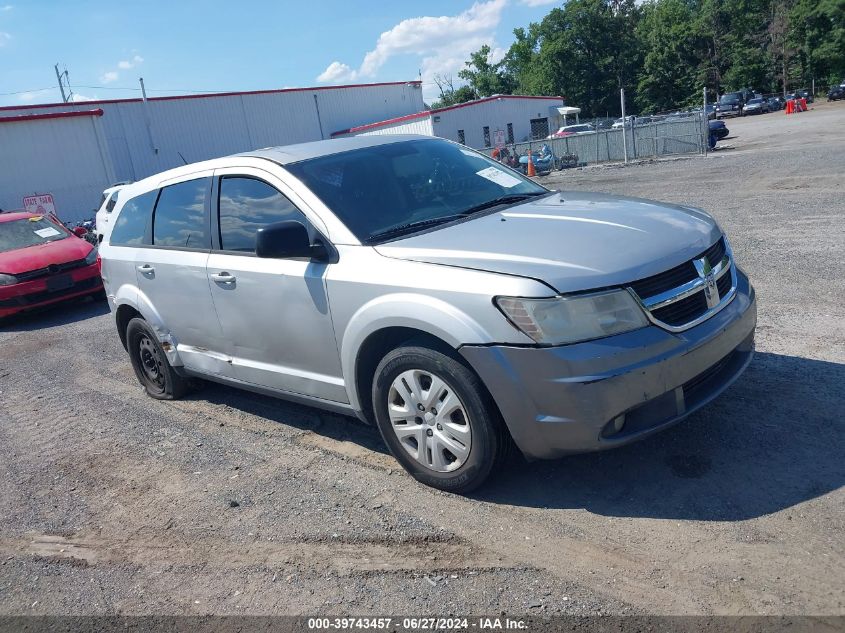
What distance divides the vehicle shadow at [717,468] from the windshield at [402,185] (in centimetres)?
159

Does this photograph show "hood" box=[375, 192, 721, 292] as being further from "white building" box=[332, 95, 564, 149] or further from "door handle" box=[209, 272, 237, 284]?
"white building" box=[332, 95, 564, 149]

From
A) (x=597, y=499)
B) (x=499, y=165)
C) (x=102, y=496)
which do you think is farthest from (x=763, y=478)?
(x=102, y=496)

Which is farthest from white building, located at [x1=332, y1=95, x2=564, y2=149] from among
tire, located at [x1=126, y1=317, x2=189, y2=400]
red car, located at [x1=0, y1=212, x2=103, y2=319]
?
tire, located at [x1=126, y1=317, x2=189, y2=400]

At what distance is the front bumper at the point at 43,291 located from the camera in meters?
10.6

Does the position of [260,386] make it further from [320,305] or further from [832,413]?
[832,413]

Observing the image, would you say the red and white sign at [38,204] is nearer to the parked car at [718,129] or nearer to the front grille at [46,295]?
the front grille at [46,295]

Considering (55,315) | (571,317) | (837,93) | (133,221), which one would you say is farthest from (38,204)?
(837,93)

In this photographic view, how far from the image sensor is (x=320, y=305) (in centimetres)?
410

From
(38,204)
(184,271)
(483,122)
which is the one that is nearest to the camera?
(184,271)

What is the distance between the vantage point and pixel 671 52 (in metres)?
74.9

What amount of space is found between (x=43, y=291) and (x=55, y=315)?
840 mm

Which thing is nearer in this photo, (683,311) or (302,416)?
(683,311)

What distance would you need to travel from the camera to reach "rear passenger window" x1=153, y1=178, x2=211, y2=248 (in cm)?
505

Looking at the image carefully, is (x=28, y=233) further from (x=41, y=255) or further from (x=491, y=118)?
(x=491, y=118)
